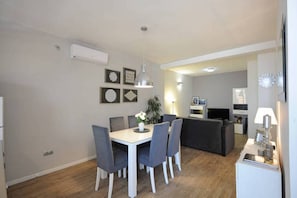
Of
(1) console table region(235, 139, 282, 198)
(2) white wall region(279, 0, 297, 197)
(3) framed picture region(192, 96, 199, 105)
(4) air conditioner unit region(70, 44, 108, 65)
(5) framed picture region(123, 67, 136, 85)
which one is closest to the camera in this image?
(2) white wall region(279, 0, 297, 197)

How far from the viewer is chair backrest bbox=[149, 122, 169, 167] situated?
7.55 feet

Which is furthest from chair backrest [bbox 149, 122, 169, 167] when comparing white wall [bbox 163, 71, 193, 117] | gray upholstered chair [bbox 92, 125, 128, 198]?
white wall [bbox 163, 71, 193, 117]

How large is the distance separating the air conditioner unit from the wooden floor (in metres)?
2.28

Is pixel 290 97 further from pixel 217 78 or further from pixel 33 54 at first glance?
pixel 217 78

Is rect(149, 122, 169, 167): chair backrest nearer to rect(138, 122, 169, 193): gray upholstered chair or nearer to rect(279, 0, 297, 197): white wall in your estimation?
rect(138, 122, 169, 193): gray upholstered chair

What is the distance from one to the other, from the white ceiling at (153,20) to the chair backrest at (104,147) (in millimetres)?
1708

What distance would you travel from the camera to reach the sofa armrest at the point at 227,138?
3.66m

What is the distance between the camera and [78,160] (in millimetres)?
3328

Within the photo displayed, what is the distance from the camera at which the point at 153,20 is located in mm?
2453

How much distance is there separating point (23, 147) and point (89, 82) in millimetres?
1689

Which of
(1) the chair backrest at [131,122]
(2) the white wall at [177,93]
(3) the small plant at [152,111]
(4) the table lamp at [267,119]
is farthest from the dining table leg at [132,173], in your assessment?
(2) the white wall at [177,93]

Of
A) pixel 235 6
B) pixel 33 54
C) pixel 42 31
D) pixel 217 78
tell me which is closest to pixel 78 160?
pixel 33 54

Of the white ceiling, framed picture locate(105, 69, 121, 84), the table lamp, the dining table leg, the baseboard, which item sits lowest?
the baseboard

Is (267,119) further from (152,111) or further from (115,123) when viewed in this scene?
(152,111)
